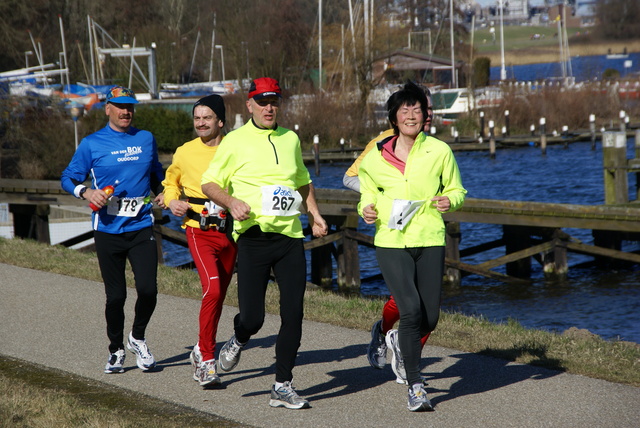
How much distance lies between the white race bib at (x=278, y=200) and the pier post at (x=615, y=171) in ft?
51.4

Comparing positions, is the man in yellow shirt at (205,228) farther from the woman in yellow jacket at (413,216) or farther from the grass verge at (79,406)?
the woman in yellow jacket at (413,216)

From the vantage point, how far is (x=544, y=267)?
1783cm

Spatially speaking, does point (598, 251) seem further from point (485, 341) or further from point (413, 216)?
point (413, 216)

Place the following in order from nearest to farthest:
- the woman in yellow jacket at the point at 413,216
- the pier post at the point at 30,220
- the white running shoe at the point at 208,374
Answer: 1. the woman in yellow jacket at the point at 413,216
2. the white running shoe at the point at 208,374
3. the pier post at the point at 30,220

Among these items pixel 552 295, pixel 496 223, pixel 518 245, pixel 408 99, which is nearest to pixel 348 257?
pixel 496 223

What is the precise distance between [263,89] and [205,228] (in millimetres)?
1147

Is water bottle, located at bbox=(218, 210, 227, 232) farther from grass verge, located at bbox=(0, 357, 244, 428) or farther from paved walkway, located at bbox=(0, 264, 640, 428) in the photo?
grass verge, located at bbox=(0, 357, 244, 428)

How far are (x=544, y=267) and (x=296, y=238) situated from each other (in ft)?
41.4

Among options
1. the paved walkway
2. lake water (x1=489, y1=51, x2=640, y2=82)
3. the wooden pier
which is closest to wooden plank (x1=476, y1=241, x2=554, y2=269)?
the wooden pier

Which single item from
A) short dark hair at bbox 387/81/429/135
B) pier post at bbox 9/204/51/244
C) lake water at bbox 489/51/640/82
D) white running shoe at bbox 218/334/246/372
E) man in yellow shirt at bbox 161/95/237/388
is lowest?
pier post at bbox 9/204/51/244

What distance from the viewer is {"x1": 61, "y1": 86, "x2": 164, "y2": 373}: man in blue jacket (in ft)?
22.5

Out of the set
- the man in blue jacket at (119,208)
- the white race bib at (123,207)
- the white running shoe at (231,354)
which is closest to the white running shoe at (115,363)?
the man in blue jacket at (119,208)

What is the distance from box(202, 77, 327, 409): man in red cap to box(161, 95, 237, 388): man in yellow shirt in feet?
1.78

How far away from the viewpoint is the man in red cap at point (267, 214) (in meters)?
5.93
